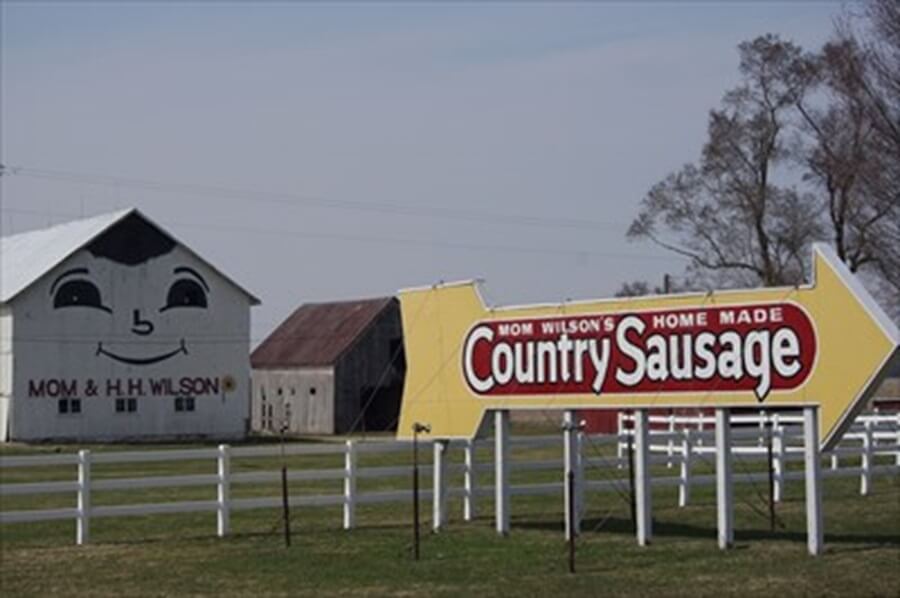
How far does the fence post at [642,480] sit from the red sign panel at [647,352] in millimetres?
→ 420

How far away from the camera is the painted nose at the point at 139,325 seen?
6644 cm

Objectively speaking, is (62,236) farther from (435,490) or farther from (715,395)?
(715,395)

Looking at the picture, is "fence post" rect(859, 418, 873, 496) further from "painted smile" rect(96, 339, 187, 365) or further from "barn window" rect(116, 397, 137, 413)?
"painted smile" rect(96, 339, 187, 365)

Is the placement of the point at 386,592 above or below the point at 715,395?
below

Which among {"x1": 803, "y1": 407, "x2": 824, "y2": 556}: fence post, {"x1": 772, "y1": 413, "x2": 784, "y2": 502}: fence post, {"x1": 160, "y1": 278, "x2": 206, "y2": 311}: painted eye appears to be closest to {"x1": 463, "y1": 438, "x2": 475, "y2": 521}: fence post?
{"x1": 772, "y1": 413, "x2": 784, "y2": 502}: fence post

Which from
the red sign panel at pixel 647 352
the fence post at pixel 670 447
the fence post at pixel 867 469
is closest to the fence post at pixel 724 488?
the red sign panel at pixel 647 352

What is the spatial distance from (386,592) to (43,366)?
4921 cm

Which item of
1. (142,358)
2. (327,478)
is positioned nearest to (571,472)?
(327,478)

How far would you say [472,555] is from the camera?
20078mm

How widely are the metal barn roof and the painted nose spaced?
358 centimetres

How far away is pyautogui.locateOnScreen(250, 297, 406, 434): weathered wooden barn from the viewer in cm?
7512

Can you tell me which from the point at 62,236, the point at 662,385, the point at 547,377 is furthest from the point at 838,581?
the point at 62,236

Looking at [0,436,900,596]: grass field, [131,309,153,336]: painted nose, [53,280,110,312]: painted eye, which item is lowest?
[0,436,900,596]: grass field

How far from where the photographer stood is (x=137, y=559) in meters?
20.6
